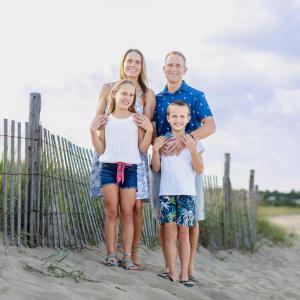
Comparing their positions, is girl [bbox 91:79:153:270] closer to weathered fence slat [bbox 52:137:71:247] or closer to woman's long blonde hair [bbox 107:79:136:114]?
woman's long blonde hair [bbox 107:79:136:114]

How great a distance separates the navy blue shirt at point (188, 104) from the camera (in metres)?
5.04

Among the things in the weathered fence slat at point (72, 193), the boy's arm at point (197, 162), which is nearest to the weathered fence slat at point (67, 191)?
the weathered fence slat at point (72, 193)

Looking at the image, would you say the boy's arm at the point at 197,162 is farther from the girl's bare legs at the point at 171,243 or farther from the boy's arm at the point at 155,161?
the girl's bare legs at the point at 171,243

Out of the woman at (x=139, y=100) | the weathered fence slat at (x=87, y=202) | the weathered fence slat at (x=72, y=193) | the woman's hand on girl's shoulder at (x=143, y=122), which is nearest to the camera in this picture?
the woman's hand on girl's shoulder at (x=143, y=122)

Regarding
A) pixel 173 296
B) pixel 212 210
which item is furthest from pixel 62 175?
pixel 212 210

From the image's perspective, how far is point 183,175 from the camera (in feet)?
15.8

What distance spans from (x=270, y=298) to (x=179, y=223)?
4.25 ft

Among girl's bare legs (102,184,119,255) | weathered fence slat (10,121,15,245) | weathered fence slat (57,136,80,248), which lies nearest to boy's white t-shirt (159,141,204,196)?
girl's bare legs (102,184,119,255)

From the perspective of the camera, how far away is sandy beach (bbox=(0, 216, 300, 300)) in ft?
13.1

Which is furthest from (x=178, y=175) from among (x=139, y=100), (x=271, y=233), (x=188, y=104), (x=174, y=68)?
(x=271, y=233)

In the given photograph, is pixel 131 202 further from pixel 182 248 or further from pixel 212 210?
pixel 212 210

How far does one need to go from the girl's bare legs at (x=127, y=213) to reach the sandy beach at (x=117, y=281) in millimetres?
233

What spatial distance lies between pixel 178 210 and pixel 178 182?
0.22 meters

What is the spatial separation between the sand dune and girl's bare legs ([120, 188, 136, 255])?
0.77 ft
